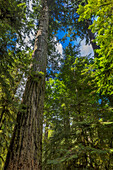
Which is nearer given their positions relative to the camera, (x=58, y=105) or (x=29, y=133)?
(x=29, y=133)

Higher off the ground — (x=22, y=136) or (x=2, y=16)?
(x=2, y=16)

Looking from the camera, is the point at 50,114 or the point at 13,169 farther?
the point at 50,114

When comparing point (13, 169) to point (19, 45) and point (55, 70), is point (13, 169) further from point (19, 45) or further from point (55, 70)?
point (55, 70)

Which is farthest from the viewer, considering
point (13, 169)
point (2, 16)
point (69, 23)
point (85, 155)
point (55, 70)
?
point (69, 23)

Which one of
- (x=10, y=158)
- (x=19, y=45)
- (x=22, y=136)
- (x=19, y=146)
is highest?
(x=19, y=45)

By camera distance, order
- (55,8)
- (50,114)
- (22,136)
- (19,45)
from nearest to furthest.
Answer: (22,136), (19,45), (50,114), (55,8)

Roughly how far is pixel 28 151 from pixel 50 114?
3.48m

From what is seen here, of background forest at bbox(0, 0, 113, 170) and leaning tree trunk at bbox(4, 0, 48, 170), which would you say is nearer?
leaning tree trunk at bbox(4, 0, 48, 170)

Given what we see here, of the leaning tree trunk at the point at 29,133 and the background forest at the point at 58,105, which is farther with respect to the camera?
the background forest at the point at 58,105

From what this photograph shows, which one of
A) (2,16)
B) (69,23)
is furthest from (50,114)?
(69,23)

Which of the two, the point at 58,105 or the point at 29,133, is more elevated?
the point at 58,105

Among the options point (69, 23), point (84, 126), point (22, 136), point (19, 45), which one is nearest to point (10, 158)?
point (22, 136)

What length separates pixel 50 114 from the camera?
5.43 m

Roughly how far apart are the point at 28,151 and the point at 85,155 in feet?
6.47
